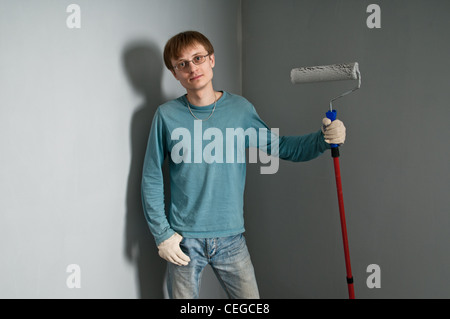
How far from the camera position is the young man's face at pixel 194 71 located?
1298 mm

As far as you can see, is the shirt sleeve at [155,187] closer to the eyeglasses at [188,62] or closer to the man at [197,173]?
the man at [197,173]

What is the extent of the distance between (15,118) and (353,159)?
1.25 meters

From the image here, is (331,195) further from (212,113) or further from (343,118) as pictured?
(212,113)

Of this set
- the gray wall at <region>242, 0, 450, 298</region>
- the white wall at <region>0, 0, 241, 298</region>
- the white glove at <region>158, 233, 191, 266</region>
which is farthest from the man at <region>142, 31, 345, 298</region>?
the gray wall at <region>242, 0, 450, 298</region>

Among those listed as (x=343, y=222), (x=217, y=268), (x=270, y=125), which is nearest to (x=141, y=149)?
(x=217, y=268)

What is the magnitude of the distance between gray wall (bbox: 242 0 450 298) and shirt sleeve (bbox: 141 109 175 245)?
0.66m

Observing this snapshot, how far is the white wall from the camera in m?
1.03

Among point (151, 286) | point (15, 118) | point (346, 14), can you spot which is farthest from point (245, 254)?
point (346, 14)

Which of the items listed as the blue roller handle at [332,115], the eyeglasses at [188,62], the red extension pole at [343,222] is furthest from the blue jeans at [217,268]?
the eyeglasses at [188,62]

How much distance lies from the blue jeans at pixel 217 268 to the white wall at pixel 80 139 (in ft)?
0.62

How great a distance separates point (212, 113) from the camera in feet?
4.52

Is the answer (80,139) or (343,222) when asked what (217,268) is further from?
(80,139)

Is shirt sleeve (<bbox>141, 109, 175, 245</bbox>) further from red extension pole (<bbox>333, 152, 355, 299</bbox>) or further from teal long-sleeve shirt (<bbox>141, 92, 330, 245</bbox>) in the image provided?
red extension pole (<bbox>333, 152, 355, 299</bbox>)

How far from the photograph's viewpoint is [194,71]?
130 centimetres
